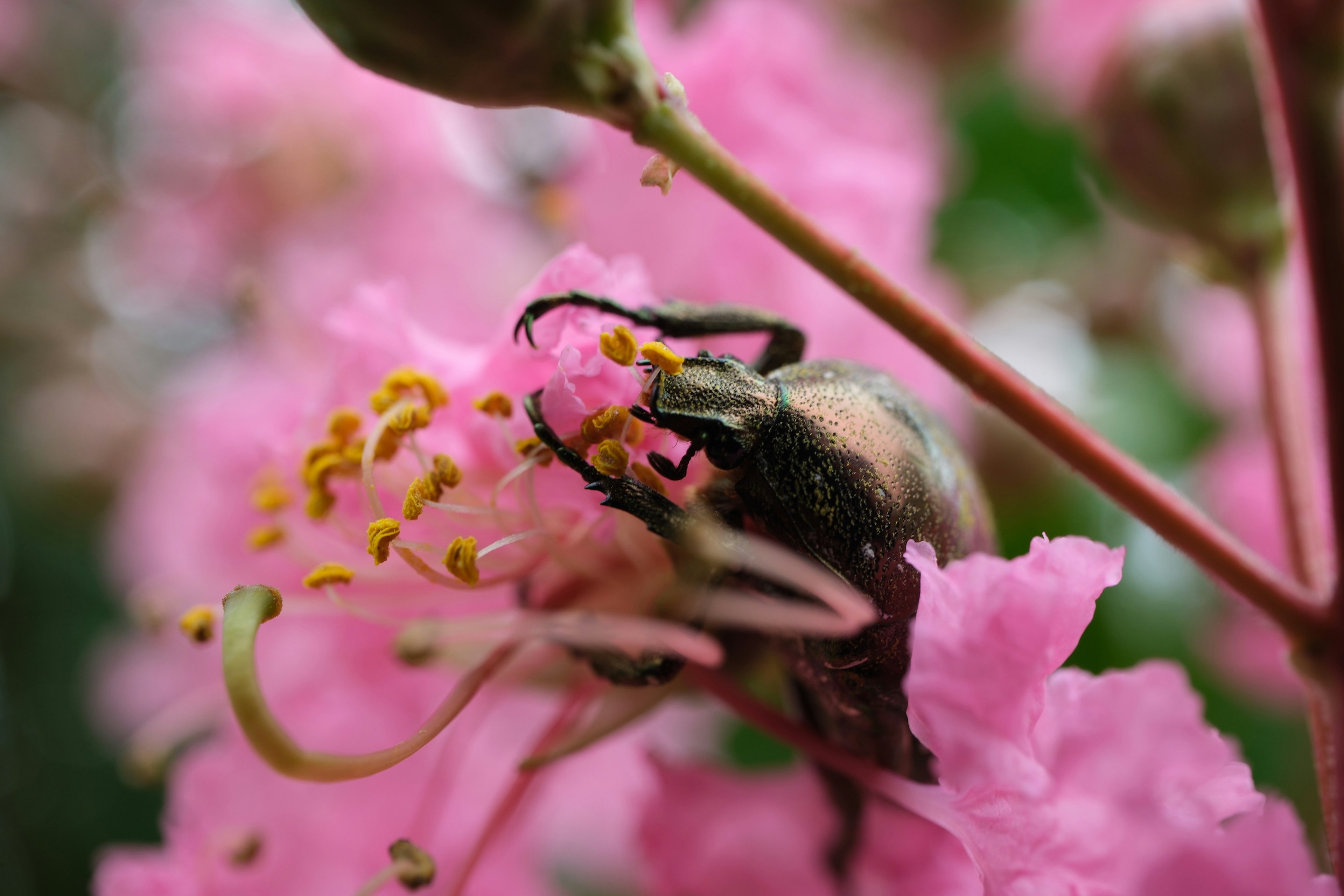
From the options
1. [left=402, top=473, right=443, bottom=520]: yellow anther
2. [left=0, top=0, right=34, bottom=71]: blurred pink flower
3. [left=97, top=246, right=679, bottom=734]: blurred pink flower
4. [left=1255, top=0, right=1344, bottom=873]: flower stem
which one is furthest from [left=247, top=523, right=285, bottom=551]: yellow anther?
[left=0, top=0, right=34, bottom=71]: blurred pink flower

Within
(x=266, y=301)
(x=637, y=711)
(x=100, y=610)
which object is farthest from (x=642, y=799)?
(x=100, y=610)

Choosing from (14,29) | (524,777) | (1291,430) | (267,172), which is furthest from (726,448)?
(14,29)

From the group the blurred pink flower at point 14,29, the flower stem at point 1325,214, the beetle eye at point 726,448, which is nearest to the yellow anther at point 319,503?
the beetle eye at point 726,448

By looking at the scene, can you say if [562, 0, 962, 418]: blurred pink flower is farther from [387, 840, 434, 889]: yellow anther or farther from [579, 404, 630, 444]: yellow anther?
[387, 840, 434, 889]: yellow anther

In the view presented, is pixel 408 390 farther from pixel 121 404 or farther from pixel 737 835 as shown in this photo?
pixel 121 404

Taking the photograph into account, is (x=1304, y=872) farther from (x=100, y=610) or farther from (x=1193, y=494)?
(x=100, y=610)

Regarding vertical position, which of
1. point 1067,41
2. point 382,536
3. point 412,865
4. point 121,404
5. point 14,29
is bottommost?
point 412,865
